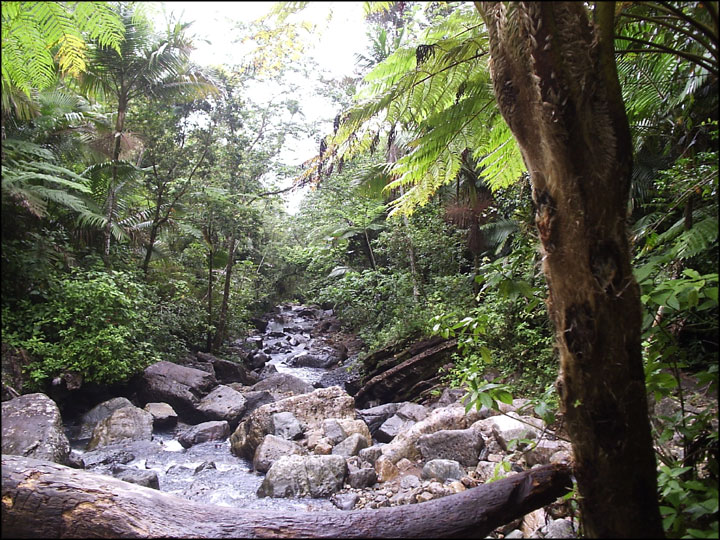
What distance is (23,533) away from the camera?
1.58 metres

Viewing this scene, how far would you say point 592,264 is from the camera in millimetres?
1266

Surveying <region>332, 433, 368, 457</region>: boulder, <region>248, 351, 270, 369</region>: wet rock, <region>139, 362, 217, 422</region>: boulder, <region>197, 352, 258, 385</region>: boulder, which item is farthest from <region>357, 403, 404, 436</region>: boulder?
<region>248, 351, 270, 369</region>: wet rock

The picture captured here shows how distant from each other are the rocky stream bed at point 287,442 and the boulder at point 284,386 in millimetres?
28

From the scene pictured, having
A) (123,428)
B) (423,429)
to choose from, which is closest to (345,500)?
(423,429)

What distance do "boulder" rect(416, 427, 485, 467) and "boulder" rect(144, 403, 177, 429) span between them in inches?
167

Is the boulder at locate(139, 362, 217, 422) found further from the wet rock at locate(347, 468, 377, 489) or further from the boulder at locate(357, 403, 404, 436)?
the wet rock at locate(347, 468, 377, 489)

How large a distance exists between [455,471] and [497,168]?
120 inches

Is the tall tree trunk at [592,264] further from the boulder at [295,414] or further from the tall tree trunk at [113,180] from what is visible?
the tall tree trunk at [113,180]

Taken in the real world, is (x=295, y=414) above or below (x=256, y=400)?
below

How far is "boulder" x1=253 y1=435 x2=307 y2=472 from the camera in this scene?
5.36 m

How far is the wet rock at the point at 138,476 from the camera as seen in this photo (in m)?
4.52

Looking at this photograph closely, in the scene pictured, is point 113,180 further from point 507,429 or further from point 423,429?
point 507,429

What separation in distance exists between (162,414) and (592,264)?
7.24 meters

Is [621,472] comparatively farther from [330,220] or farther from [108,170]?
[330,220]
